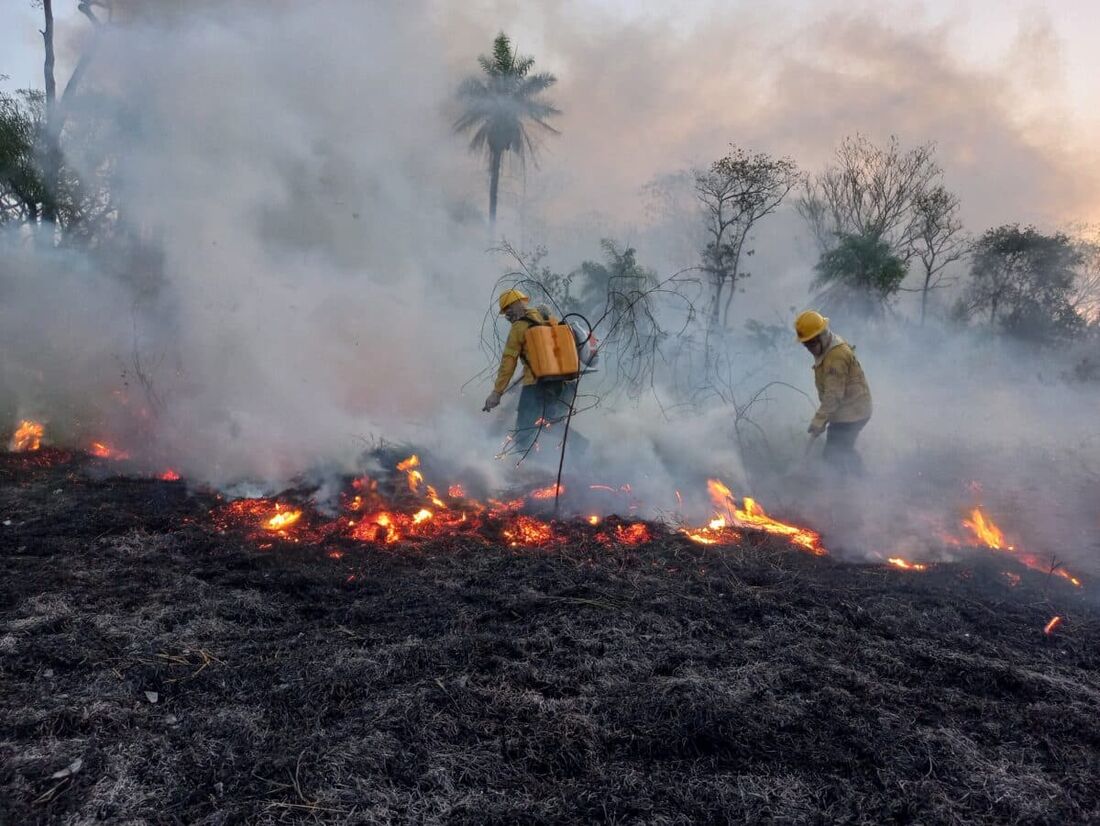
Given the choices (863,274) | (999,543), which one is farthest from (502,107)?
(999,543)

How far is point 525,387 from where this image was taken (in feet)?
22.3

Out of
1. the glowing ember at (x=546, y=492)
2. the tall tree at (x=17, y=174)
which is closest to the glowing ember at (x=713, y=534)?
the glowing ember at (x=546, y=492)

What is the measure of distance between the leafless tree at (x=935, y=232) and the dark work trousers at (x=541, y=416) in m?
19.0

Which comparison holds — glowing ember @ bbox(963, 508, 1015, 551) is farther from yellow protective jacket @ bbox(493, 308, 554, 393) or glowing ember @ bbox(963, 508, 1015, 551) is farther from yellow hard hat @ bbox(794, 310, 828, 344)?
yellow protective jacket @ bbox(493, 308, 554, 393)

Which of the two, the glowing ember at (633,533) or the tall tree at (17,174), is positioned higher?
the tall tree at (17,174)

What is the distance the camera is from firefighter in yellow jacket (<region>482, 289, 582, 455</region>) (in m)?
6.31

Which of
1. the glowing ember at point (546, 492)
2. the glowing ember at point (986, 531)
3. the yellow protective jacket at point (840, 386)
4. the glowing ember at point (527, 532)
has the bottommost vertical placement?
the glowing ember at point (527, 532)

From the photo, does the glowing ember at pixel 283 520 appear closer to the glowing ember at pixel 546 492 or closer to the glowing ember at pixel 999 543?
the glowing ember at pixel 546 492

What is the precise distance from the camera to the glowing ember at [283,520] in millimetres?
5320

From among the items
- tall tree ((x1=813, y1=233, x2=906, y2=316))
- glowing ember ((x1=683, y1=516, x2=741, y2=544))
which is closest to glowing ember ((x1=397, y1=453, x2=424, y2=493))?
glowing ember ((x1=683, y1=516, x2=741, y2=544))

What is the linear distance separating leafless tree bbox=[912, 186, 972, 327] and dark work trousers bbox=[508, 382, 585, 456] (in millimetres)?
18967

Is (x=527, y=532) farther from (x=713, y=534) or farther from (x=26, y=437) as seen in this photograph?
(x=26, y=437)

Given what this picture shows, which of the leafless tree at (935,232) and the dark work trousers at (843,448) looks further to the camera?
the leafless tree at (935,232)

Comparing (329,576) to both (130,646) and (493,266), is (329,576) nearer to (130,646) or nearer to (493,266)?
(130,646)
